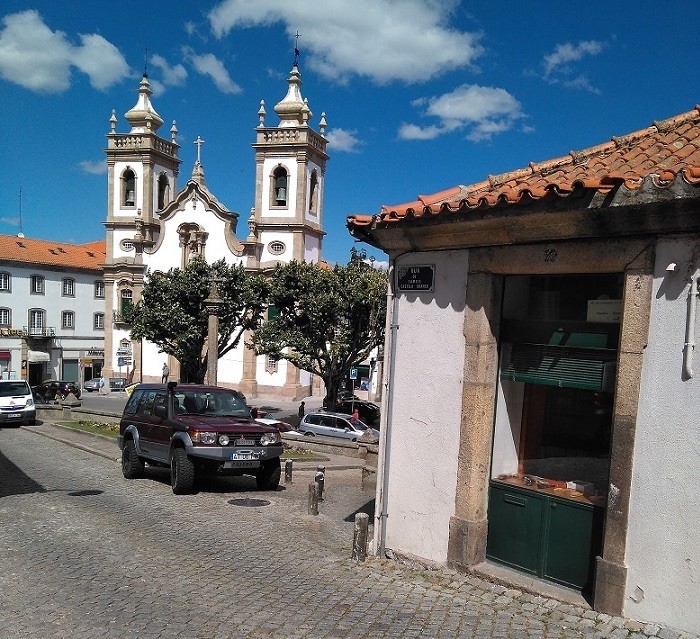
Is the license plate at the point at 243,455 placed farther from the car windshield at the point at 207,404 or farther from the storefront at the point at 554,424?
the storefront at the point at 554,424

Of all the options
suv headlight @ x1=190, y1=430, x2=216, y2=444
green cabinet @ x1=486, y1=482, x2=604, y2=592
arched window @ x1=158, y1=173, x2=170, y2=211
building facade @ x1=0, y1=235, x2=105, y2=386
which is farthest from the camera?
building facade @ x1=0, y1=235, x2=105, y2=386

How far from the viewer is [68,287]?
170 ft

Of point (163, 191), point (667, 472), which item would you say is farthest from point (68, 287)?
point (667, 472)

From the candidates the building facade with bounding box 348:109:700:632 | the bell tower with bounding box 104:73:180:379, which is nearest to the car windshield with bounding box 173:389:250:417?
the building facade with bounding box 348:109:700:632

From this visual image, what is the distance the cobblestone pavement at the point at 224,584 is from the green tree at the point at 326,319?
1678cm

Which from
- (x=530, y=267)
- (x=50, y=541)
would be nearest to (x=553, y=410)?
(x=530, y=267)

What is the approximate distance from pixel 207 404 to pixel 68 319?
1761 inches

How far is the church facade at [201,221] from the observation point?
4041 cm

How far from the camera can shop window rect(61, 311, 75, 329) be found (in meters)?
51.2

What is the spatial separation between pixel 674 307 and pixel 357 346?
22185mm

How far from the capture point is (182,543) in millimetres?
7621

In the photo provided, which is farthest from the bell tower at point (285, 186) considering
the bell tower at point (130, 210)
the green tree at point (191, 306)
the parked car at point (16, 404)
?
the parked car at point (16, 404)

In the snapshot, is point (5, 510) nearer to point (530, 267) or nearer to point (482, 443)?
point (482, 443)

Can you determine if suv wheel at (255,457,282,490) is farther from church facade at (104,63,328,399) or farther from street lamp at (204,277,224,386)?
church facade at (104,63,328,399)
